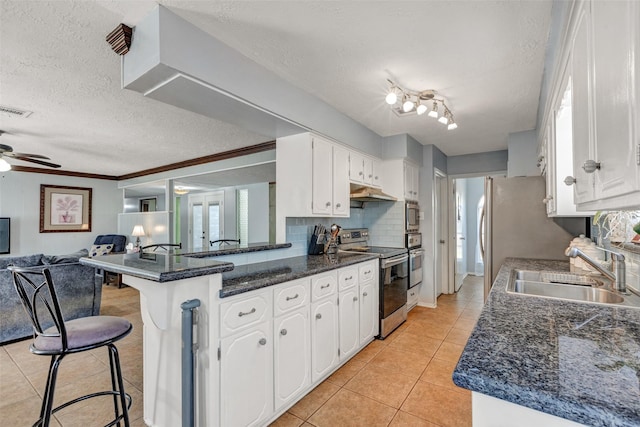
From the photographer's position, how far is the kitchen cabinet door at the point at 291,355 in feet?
6.21

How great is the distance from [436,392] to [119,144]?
15.9 feet

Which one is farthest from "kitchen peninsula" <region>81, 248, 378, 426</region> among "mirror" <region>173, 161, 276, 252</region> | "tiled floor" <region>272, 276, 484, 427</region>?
"mirror" <region>173, 161, 276, 252</region>

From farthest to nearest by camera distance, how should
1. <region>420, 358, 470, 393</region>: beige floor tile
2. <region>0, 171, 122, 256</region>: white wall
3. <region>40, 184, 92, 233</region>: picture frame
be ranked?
<region>40, 184, 92, 233</region>: picture frame
<region>0, 171, 122, 256</region>: white wall
<region>420, 358, 470, 393</region>: beige floor tile

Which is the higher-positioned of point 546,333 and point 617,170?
point 617,170

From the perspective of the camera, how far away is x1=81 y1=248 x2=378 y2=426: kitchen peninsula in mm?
1536

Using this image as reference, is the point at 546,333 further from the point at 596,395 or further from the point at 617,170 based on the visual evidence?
the point at 617,170

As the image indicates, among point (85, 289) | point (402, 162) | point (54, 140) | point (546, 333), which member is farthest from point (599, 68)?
point (54, 140)

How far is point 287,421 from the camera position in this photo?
6.27 feet

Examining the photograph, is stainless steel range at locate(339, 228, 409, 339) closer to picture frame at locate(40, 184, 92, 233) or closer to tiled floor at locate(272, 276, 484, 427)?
tiled floor at locate(272, 276, 484, 427)

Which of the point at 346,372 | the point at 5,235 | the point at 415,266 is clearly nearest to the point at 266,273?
the point at 346,372

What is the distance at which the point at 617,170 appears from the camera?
72 centimetres

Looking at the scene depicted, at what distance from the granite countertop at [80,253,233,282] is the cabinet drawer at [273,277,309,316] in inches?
18.1

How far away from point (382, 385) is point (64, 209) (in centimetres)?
729

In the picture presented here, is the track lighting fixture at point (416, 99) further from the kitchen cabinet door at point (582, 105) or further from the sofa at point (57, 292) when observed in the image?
the sofa at point (57, 292)
